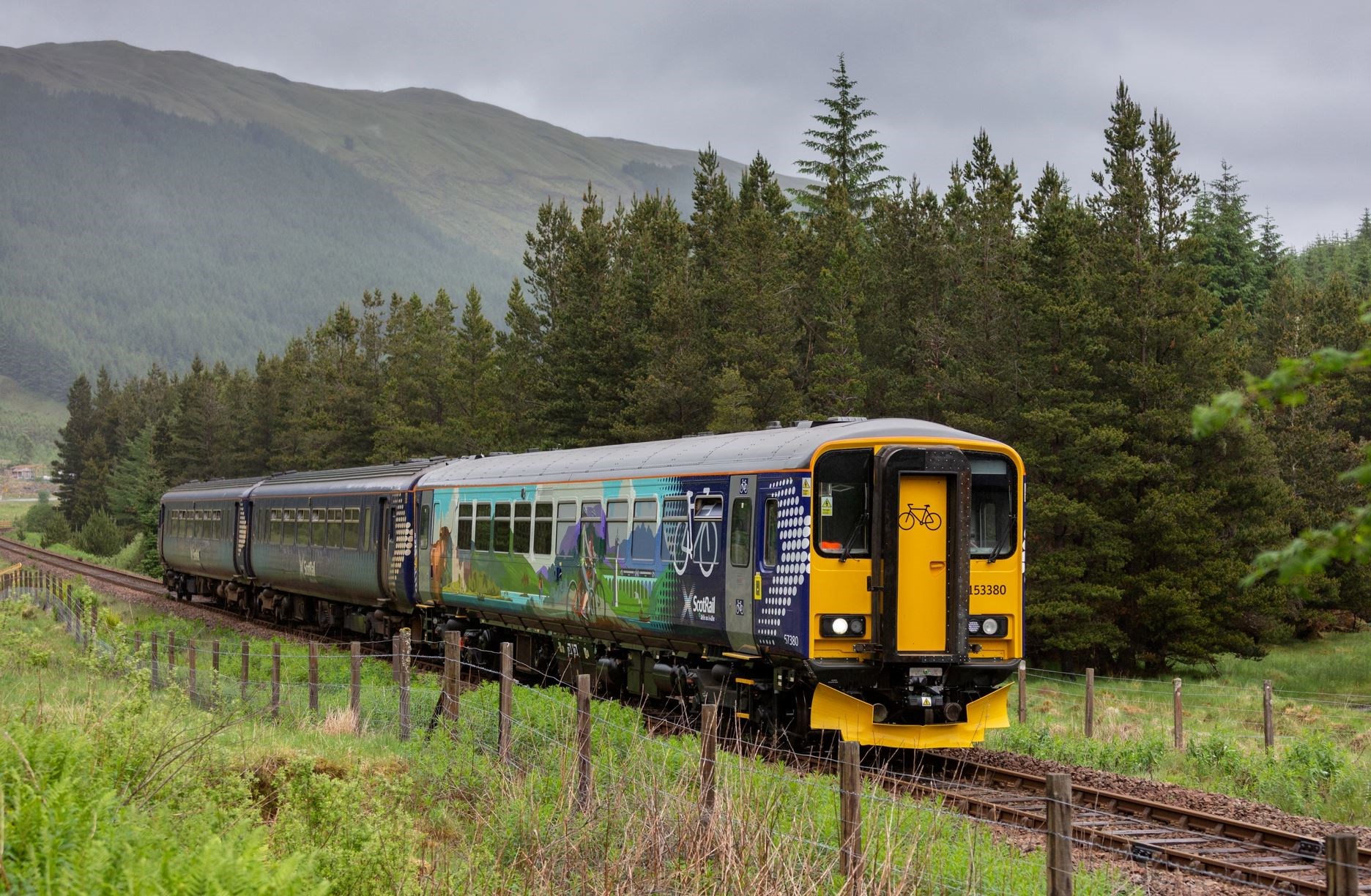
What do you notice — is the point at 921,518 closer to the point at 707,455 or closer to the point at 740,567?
the point at 740,567

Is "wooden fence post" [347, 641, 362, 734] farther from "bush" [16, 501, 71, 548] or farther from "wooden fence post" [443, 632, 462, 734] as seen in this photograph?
"bush" [16, 501, 71, 548]

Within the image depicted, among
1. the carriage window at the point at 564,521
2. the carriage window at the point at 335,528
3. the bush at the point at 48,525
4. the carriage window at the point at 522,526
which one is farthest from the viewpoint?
the bush at the point at 48,525

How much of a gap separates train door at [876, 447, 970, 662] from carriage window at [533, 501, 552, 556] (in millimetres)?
6189

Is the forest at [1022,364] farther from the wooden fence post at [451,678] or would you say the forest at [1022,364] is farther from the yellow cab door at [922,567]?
the wooden fence post at [451,678]

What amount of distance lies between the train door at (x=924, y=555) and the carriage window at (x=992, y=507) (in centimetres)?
44

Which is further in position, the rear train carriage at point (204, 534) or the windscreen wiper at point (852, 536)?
the rear train carriage at point (204, 534)

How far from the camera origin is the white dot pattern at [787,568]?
1223 centimetres

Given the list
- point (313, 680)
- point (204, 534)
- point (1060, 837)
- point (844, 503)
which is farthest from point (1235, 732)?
point (204, 534)

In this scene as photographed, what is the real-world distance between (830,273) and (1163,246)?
10.2 meters

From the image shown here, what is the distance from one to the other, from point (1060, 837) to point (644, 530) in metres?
9.46

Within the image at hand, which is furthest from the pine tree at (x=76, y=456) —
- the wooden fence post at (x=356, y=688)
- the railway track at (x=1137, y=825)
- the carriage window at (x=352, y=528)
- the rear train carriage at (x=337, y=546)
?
the railway track at (x=1137, y=825)

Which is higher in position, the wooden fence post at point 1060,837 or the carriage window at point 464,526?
the carriage window at point 464,526

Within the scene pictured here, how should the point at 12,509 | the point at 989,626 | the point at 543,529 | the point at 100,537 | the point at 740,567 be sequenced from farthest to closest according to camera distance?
the point at 12,509 → the point at 100,537 → the point at 543,529 → the point at 740,567 → the point at 989,626

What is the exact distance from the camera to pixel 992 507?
1298 centimetres
